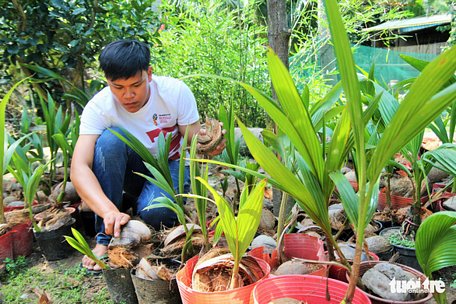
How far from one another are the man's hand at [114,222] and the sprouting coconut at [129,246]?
0.7 inches

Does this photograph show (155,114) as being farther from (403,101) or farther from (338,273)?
(403,101)

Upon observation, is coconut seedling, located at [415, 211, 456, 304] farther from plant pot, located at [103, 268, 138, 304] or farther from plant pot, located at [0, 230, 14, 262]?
plant pot, located at [0, 230, 14, 262]

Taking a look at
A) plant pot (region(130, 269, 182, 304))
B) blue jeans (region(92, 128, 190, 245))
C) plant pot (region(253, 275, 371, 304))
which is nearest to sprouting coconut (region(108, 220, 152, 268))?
plant pot (region(130, 269, 182, 304))

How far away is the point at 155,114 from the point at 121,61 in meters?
0.40

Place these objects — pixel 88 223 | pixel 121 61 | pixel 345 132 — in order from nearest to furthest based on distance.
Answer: pixel 345 132 < pixel 121 61 < pixel 88 223

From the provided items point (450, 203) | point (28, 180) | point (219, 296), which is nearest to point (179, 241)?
point (219, 296)

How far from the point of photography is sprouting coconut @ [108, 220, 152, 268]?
1.39 meters

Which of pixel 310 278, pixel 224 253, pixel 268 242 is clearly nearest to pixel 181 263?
pixel 224 253

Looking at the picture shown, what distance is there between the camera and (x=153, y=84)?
2.00 m

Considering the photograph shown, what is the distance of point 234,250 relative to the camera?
1.05 m

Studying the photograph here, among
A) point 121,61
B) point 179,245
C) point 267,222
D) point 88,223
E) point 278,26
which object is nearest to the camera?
point 179,245

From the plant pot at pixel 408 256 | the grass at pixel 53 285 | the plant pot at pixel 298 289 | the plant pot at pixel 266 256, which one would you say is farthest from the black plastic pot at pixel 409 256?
the grass at pixel 53 285

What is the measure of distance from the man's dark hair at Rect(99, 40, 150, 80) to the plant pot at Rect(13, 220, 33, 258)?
2.79 ft

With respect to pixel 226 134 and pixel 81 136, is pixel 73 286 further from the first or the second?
pixel 226 134
